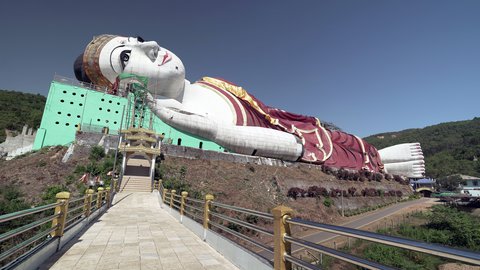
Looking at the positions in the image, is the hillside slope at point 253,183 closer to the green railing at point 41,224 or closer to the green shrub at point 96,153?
the green shrub at point 96,153

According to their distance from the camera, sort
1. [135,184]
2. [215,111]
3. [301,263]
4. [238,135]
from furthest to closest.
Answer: [215,111], [238,135], [135,184], [301,263]

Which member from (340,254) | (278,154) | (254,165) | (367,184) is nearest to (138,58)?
(254,165)

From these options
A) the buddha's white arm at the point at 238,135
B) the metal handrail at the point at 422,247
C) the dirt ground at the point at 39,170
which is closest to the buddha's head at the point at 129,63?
the buddha's white arm at the point at 238,135

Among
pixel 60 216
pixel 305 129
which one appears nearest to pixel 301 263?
pixel 60 216

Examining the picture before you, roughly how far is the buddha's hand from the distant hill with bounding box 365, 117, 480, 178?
67.2 meters

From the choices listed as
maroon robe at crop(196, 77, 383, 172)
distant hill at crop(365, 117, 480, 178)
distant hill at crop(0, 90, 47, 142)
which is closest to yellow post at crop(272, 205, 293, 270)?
maroon robe at crop(196, 77, 383, 172)

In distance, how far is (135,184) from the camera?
1853 centimetres

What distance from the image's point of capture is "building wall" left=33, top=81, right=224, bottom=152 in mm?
19750

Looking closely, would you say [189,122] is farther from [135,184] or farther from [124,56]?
[124,56]

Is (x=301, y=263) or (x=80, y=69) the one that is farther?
(x=80, y=69)

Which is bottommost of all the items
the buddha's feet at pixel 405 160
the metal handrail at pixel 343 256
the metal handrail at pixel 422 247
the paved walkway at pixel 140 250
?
the paved walkway at pixel 140 250

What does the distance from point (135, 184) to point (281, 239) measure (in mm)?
17749

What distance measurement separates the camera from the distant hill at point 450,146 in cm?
6588

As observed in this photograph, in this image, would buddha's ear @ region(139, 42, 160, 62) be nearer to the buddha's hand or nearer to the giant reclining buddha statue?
the giant reclining buddha statue
